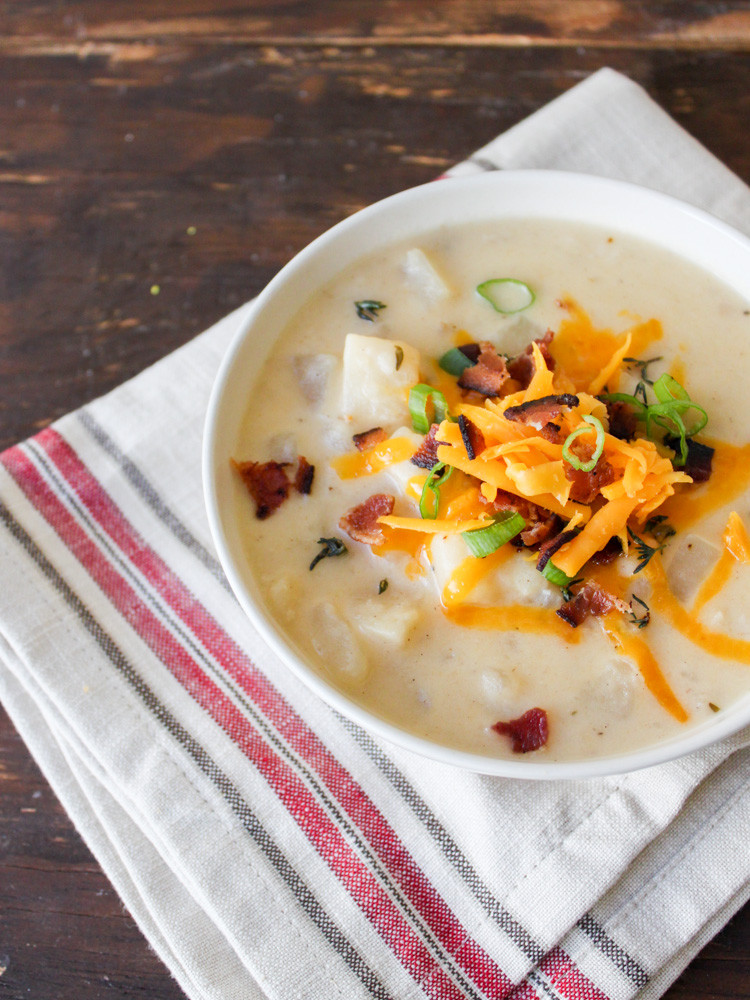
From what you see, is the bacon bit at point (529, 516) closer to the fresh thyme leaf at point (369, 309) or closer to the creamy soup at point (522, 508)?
the creamy soup at point (522, 508)

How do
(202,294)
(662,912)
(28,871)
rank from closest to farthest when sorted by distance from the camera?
(662,912) < (28,871) < (202,294)

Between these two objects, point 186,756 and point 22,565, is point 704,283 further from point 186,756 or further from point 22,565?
point 22,565

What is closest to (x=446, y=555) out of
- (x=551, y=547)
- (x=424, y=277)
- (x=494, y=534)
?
(x=494, y=534)

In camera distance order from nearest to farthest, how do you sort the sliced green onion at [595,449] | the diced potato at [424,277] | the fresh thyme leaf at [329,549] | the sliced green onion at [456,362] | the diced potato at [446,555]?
1. the sliced green onion at [595,449]
2. the diced potato at [446,555]
3. the fresh thyme leaf at [329,549]
4. the sliced green onion at [456,362]
5. the diced potato at [424,277]

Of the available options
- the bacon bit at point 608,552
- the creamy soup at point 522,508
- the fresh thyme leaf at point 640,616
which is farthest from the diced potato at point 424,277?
the fresh thyme leaf at point 640,616

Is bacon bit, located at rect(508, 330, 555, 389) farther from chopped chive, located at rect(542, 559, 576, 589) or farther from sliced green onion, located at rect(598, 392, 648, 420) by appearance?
chopped chive, located at rect(542, 559, 576, 589)

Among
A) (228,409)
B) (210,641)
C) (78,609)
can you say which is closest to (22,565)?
(78,609)
